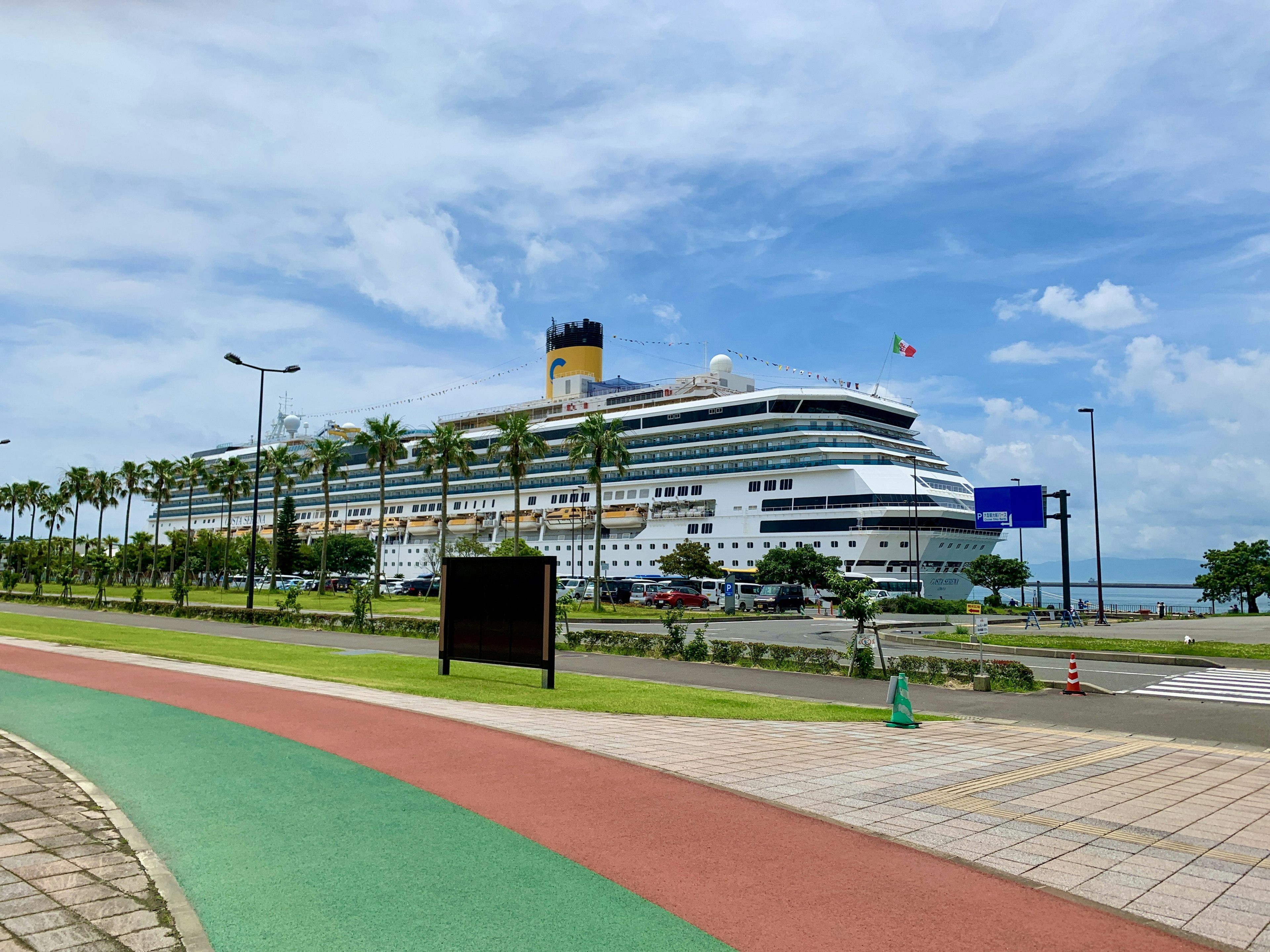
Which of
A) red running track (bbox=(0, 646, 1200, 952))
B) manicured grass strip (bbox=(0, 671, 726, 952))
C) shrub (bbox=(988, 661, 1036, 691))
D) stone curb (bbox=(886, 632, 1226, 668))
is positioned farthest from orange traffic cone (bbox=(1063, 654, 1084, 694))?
manicured grass strip (bbox=(0, 671, 726, 952))

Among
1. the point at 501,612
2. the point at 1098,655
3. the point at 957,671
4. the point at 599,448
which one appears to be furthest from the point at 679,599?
the point at 501,612

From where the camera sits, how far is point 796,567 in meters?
59.9

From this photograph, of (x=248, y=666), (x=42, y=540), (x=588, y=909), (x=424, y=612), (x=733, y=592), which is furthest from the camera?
(x=42, y=540)

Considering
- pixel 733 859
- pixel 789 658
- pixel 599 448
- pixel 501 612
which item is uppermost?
pixel 599 448

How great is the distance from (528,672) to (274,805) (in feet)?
33.9

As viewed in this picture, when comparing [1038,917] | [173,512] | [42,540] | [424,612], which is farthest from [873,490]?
[42,540]

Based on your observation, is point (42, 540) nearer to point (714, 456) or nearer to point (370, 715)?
point (714, 456)

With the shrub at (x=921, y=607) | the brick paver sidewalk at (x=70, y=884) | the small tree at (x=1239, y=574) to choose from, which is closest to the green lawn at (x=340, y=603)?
the shrub at (x=921, y=607)

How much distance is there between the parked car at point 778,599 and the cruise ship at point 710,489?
9.74 meters

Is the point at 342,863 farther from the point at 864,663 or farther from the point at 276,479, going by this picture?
the point at 276,479

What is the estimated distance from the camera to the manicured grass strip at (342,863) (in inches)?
162

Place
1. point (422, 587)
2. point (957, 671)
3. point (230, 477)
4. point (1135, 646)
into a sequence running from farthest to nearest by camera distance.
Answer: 1. point (230, 477)
2. point (422, 587)
3. point (1135, 646)
4. point (957, 671)

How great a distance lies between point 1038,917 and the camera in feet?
14.8

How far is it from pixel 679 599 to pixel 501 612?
3468 centimetres
